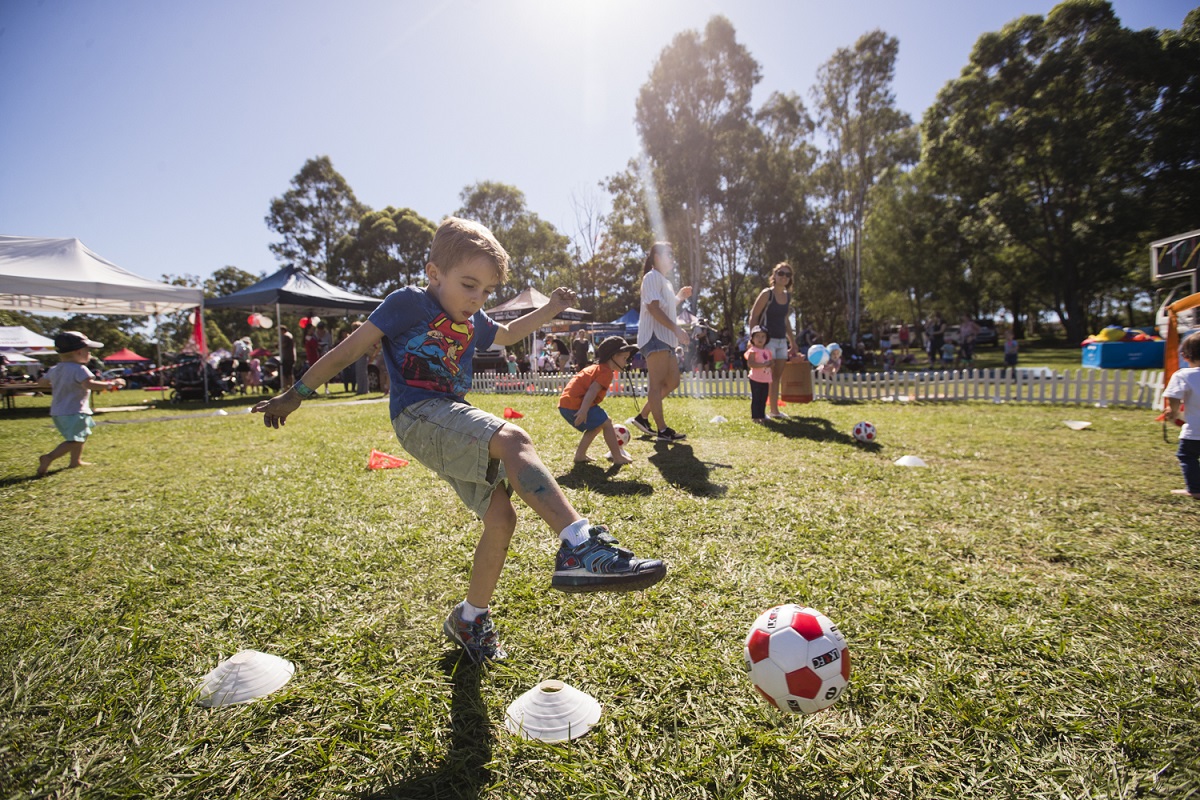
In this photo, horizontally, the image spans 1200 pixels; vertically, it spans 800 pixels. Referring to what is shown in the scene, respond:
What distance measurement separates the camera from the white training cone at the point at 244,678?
76.4 inches

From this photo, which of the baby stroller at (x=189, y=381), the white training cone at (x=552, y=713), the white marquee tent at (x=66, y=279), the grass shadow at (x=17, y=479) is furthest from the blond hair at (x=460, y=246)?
the baby stroller at (x=189, y=381)

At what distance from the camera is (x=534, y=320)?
2820 millimetres

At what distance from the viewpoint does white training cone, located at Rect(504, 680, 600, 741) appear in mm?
1759

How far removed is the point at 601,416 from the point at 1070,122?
31259 millimetres

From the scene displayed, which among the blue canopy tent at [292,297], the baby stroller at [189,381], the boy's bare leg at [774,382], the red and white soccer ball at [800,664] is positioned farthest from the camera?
the blue canopy tent at [292,297]

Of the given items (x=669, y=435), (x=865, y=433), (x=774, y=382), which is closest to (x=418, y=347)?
(x=669, y=435)

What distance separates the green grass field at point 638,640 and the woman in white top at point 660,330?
2006 millimetres

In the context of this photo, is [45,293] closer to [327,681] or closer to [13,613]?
[13,613]

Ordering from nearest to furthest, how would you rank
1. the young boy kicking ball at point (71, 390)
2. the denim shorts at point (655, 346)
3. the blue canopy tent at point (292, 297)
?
the young boy kicking ball at point (71, 390) → the denim shorts at point (655, 346) → the blue canopy tent at point (292, 297)

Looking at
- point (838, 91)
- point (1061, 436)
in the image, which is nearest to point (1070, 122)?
point (838, 91)

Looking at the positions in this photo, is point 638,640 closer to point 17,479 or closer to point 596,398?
point 596,398

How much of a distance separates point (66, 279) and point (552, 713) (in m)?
16.0

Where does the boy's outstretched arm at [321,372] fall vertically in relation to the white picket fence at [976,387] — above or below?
above

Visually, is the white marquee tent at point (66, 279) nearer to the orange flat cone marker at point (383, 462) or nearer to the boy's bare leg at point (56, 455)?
the boy's bare leg at point (56, 455)
